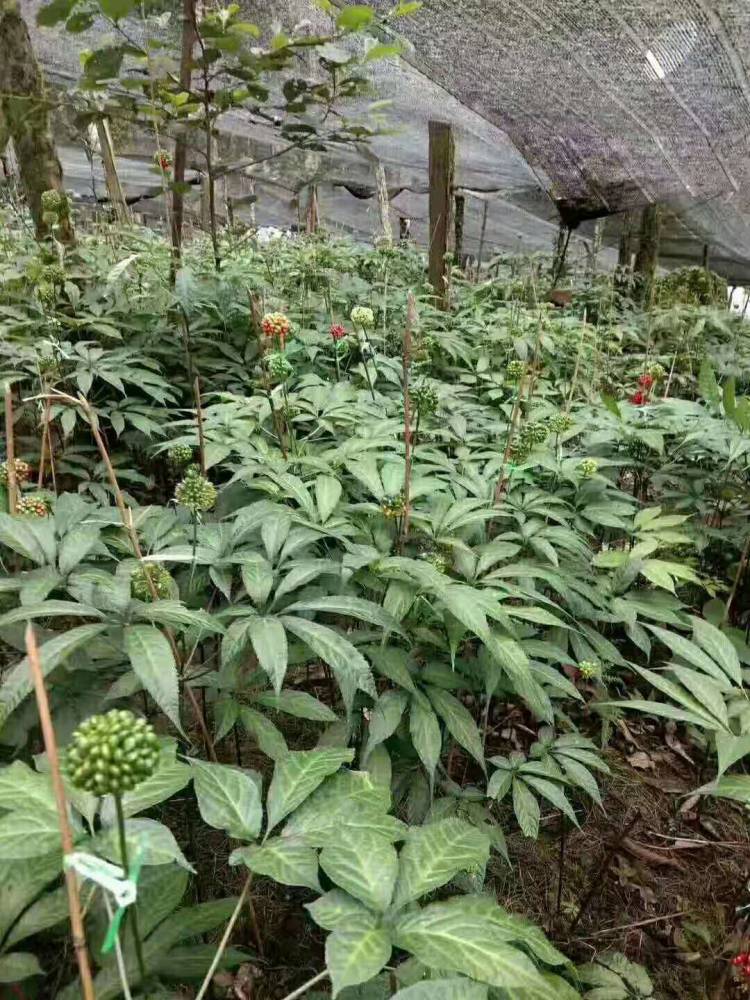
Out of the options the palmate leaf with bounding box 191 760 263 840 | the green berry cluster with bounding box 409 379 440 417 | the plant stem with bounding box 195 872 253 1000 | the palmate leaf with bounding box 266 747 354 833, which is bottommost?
the plant stem with bounding box 195 872 253 1000

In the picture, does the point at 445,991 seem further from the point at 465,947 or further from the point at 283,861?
the point at 283,861

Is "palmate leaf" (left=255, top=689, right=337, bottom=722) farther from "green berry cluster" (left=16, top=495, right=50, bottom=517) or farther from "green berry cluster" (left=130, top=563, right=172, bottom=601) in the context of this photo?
"green berry cluster" (left=16, top=495, right=50, bottom=517)

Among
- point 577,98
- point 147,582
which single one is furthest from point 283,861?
point 577,98

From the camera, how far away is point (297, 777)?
3.13 ft

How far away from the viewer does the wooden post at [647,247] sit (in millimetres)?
5910

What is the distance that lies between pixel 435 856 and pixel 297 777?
0.73ft

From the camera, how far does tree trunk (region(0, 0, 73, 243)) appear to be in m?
2.71

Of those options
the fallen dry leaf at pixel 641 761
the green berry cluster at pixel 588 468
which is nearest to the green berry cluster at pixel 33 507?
the green berry cluster at pixel 588 468

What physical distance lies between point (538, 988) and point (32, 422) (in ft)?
7.88

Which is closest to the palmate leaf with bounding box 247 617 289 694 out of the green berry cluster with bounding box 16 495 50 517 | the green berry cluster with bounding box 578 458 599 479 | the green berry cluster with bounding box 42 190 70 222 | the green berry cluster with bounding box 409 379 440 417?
the green berry cluster with bounding box 16 495 50 517

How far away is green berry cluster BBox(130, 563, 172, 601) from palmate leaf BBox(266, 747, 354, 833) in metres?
0.39

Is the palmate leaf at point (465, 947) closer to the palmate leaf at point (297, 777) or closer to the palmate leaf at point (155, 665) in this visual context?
the palmate leaf at point (297, 777)

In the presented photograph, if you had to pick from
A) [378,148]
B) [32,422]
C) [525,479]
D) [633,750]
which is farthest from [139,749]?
[378,148]

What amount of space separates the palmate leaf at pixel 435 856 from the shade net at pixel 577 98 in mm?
2924
